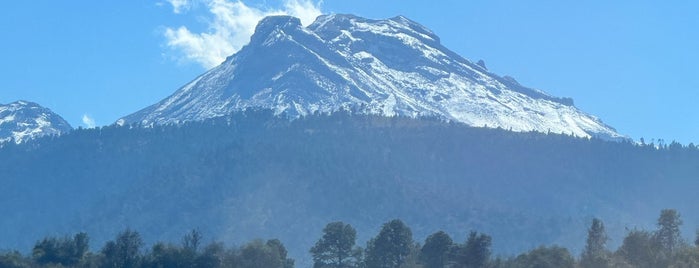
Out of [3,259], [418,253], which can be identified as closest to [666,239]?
[418,253]

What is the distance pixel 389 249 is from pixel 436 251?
22.2 feet

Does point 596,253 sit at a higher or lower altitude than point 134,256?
lower

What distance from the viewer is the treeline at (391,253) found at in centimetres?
14538

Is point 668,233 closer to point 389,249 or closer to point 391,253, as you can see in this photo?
point 391,253

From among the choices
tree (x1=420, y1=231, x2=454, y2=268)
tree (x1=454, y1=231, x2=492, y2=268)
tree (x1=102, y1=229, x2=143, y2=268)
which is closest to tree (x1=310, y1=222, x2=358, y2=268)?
tree (x1=420, y1=231, x2=454, y2=268)

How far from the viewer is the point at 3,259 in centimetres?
16075

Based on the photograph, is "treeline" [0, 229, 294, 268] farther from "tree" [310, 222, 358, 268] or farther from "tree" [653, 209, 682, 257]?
"tree" [653, 209, 682, 257]

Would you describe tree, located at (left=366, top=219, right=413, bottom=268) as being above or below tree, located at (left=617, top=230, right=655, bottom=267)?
above

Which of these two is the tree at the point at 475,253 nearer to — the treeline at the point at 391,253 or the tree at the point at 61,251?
the treeline at the point at 391,253

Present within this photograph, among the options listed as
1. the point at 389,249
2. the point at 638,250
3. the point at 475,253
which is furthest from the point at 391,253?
the point at 638,250

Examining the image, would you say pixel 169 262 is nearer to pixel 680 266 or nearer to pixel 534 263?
pixel 534 263

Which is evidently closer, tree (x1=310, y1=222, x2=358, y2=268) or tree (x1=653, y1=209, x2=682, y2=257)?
tree (x1=653, y1=209, x2=682, y2=257)

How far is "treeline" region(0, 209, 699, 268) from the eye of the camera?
145375mm

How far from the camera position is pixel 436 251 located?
6383 inches
